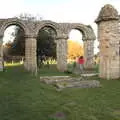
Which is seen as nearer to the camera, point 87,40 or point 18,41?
point 87,40

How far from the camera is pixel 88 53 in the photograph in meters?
33.1

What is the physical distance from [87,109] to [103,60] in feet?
26.4

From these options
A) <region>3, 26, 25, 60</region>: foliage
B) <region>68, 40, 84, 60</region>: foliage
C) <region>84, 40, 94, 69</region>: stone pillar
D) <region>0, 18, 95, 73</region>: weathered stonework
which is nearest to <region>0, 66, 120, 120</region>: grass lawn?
<region>0, 18, 95, 73</region>: weathered stonework

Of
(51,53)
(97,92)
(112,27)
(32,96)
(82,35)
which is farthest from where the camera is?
(51,53)

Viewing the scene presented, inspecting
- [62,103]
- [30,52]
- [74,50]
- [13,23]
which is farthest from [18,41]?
[74,50]

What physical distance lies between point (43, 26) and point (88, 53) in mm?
5525

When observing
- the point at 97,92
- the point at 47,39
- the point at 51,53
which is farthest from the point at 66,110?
the point at 51,53

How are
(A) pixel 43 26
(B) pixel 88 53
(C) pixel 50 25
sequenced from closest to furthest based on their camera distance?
(A) pixel 43 26 → (C) pixel 50 25 → (B) pixel 88 53

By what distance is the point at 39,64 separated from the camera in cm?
3428

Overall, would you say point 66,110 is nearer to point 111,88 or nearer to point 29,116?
point 29,116

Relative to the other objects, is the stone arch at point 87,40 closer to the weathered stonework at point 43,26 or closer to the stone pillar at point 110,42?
the weathered stonework at point 43,26

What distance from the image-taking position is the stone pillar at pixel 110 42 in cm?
1667

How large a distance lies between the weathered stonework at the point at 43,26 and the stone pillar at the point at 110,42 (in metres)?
12.7

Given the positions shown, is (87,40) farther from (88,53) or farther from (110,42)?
(110,42)
